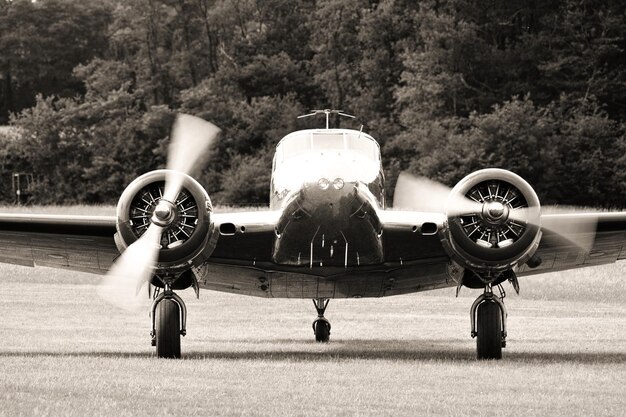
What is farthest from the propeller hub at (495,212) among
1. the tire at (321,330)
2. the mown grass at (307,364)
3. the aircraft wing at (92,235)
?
the tire at (321,330)

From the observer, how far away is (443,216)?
17.2 meters

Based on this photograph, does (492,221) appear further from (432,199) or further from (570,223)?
(432,199)

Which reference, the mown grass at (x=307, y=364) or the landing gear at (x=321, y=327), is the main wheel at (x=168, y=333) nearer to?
the mown grass at (x=307, y=364)

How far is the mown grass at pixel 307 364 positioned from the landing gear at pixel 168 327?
288 mm

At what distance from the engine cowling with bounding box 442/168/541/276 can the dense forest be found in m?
54.8

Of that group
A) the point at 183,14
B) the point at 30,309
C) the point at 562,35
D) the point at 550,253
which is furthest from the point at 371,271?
the point at 183,14

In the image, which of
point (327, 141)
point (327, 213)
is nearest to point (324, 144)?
point (327, 141)

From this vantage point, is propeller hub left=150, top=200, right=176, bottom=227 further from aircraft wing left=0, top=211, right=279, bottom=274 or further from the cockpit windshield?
the cockpit windshield

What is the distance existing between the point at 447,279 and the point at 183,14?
82.1 m

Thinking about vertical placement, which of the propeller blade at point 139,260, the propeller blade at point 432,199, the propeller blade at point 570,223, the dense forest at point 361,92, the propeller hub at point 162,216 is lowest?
the propeller blade at point 139,260

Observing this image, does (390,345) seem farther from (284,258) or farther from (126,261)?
(126,261)

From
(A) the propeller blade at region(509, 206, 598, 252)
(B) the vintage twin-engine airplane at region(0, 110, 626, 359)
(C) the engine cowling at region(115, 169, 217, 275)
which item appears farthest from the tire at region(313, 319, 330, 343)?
(C) the engine cowling at region(115, 169, 217, 275)

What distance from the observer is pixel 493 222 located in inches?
655

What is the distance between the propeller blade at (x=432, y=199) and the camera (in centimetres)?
1667
